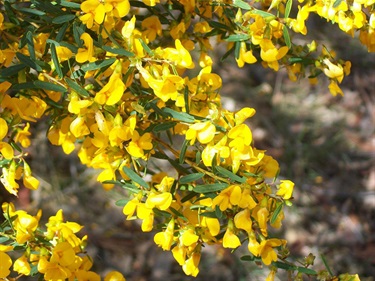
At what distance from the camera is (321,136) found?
405 cm

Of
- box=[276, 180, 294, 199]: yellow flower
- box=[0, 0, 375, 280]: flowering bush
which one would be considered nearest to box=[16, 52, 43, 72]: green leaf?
box=[0, 0, 375, 280]: flowering bush

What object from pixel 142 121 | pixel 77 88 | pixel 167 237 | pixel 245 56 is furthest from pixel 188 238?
pixel 245 56

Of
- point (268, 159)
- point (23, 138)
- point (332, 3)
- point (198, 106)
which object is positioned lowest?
point (23, 138)

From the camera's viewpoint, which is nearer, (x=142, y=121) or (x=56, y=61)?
(x=56, y=61)

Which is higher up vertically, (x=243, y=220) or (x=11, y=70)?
(x=11, y=70)

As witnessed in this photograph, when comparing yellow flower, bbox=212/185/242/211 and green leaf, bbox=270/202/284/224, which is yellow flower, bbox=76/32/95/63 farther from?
green leaf, bbox=270/202/284/224

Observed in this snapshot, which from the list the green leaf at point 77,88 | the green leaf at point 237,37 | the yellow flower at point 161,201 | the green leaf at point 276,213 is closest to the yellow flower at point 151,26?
the green leaf at point 237,37

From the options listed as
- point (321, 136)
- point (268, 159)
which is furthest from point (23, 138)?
point (321, 136)

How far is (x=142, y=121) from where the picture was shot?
61.1 inches

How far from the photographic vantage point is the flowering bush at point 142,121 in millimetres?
1400

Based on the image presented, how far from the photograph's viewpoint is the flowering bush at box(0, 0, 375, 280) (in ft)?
4.59

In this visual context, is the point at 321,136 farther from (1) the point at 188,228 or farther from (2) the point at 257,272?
(1) the point at 188,228

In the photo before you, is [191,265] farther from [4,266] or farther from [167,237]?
[4,266]

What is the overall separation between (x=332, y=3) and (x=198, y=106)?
41cm
